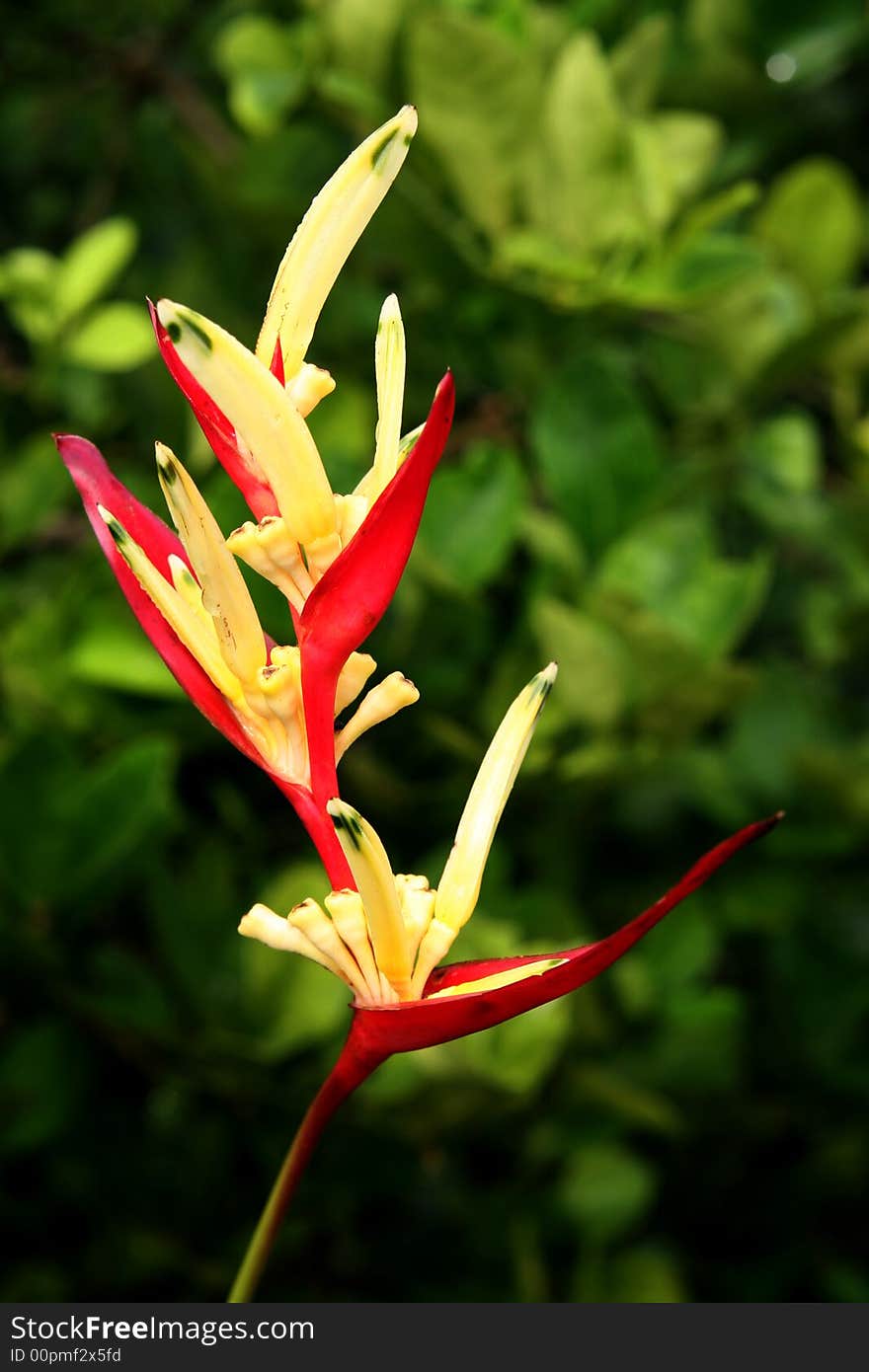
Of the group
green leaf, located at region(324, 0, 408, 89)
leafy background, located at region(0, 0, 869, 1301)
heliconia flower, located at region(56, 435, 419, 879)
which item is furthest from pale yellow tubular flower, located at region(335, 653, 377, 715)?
green leaf, located at region(324, 0, 408, 89)

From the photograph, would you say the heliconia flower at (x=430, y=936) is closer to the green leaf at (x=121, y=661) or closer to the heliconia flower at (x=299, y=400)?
the heliconia flower at (x=299, y=400)

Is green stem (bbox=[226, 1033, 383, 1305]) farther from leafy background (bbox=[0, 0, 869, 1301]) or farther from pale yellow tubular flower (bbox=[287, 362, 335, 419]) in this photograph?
leafy background (bbox=[0, 0, 869, 1301])

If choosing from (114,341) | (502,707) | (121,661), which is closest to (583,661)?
(502,707)

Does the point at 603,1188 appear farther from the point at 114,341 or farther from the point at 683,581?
the point at 114,341

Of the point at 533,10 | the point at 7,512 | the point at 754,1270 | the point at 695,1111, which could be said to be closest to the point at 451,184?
the point at 533,10

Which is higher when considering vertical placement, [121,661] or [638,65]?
[638,65]

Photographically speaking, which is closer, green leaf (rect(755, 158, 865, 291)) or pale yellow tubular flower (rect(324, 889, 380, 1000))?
pale yellow tubular flower (rect(324, 889, 380, 1000))

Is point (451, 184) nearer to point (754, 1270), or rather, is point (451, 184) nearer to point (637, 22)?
point (637, 22)
